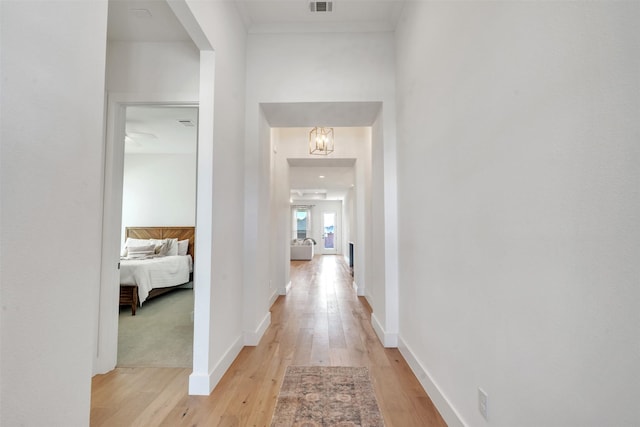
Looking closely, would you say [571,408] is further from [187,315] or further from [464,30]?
[187,315]

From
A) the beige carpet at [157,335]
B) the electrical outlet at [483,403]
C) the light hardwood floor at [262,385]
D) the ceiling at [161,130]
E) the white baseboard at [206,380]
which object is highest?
the ceiling at [161,130]

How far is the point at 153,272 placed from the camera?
14.4 ft

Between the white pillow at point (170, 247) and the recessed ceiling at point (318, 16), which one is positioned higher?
the recessed ceiling at point (318, 16)

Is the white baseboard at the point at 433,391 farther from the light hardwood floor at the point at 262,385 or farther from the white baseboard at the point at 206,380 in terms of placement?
the white baseboard at the point at 206,380

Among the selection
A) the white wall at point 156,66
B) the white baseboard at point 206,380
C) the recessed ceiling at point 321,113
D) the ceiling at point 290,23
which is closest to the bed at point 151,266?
the ceiling at point 290,23

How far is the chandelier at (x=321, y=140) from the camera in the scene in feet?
13.4

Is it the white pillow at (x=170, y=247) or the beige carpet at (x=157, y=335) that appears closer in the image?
the beige carpet at (x=157, y=335)

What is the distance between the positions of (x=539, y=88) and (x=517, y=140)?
18cm

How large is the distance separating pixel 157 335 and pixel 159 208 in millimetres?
4060

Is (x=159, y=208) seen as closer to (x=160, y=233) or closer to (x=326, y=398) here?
(x=160, y=233)

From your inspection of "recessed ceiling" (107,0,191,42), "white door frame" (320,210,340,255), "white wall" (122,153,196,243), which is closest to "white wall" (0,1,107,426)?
"recessed ceiling" (107,0,191,42)

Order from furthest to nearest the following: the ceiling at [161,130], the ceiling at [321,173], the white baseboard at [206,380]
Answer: the ceiling at [321,173] < the ceiling at [161,130] < the white baseboard at [206,380]

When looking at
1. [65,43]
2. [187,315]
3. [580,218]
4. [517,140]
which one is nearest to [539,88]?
[517,140]

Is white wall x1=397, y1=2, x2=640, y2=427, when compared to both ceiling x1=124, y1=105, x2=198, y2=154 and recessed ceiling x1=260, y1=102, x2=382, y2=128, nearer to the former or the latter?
recessed ceiling x1=260, y1=102, x2=382, y2=128
